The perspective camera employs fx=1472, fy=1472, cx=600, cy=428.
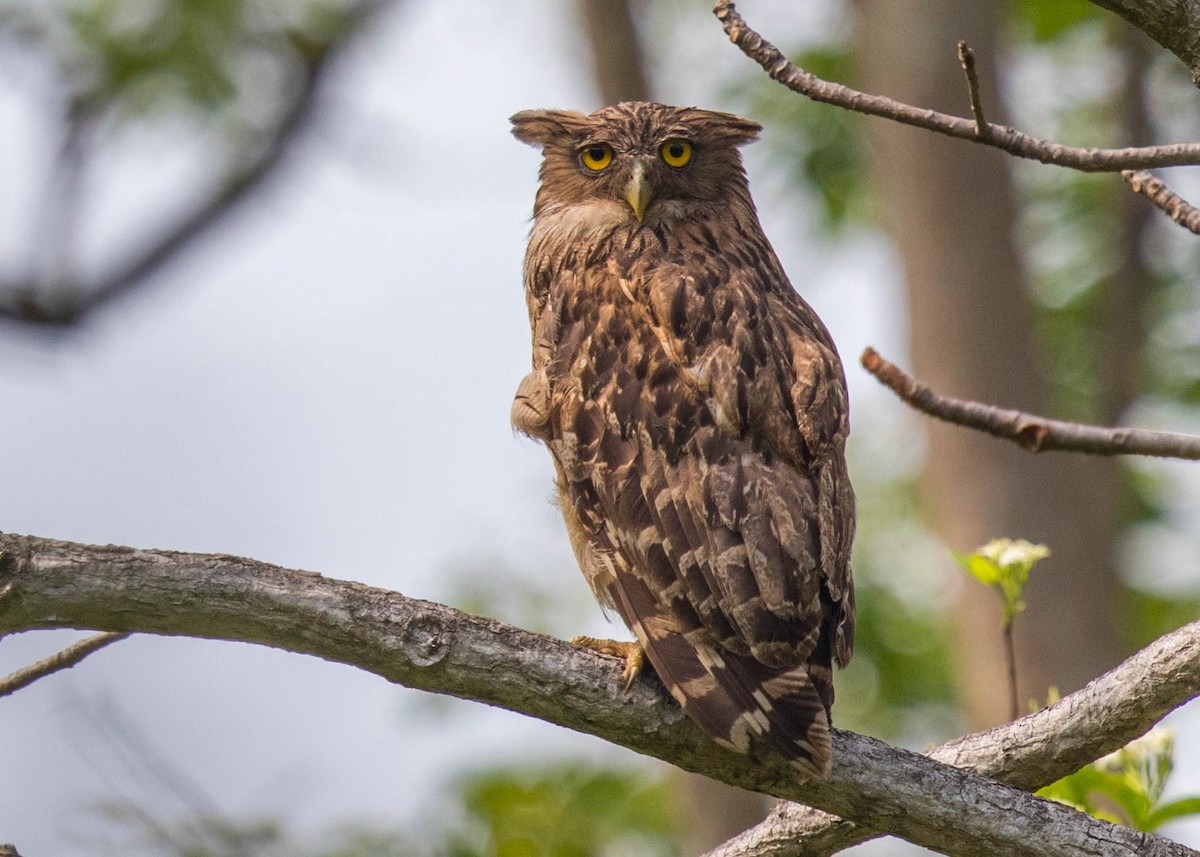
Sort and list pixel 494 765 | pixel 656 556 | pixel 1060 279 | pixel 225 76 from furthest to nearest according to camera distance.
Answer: pixel 1060 279 → pixel 225 76 → pixel 494 765 → pixel 656 556

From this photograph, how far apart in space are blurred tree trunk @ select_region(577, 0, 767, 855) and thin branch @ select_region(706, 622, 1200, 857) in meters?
3.31

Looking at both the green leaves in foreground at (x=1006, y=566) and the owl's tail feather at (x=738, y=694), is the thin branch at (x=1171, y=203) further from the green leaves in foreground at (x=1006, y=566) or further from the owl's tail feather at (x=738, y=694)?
the owl's tail feather at (x=738, y=694)

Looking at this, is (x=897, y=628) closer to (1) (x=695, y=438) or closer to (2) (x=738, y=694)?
(1) (x=695, y=438)

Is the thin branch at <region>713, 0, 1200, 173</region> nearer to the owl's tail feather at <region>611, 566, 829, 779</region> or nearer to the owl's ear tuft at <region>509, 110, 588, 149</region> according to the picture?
the owl's tail feather at <region>611, 566, 829, 779</region>

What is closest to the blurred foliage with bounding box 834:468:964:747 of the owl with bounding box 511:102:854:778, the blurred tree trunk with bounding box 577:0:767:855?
the blurred tree trunk with bounding box 577:0:767:855

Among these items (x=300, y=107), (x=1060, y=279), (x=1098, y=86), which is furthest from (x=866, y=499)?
(x=300, y=107)

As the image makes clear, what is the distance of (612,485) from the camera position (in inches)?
136

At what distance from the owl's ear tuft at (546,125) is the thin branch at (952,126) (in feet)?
4.61

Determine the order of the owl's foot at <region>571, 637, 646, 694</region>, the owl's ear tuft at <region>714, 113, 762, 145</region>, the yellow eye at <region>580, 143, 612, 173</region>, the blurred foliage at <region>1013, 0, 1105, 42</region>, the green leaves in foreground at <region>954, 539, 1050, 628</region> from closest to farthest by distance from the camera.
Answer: the owl's foot at <region>571, 637, 646, 694</region> → the green leaves in foreground at <region>954, 539, 1050, 628</region> → the yellow eye at <region>580, 143, 612, 173</region> → the owl's ear tuft at <region>714, 113, 762, 145</region> → the blurred foliage at <region>1013, 0, 1105, 42</region>

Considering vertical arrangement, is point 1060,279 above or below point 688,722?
above

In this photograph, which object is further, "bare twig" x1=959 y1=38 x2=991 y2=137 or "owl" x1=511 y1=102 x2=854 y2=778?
"owl" x1=511 y1=102 x2=854 y2=778

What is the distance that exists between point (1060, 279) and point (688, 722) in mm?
7538

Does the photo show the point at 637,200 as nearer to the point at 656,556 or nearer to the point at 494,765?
the point at 656,556

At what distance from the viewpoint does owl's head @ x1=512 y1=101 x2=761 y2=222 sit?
4297 mm
